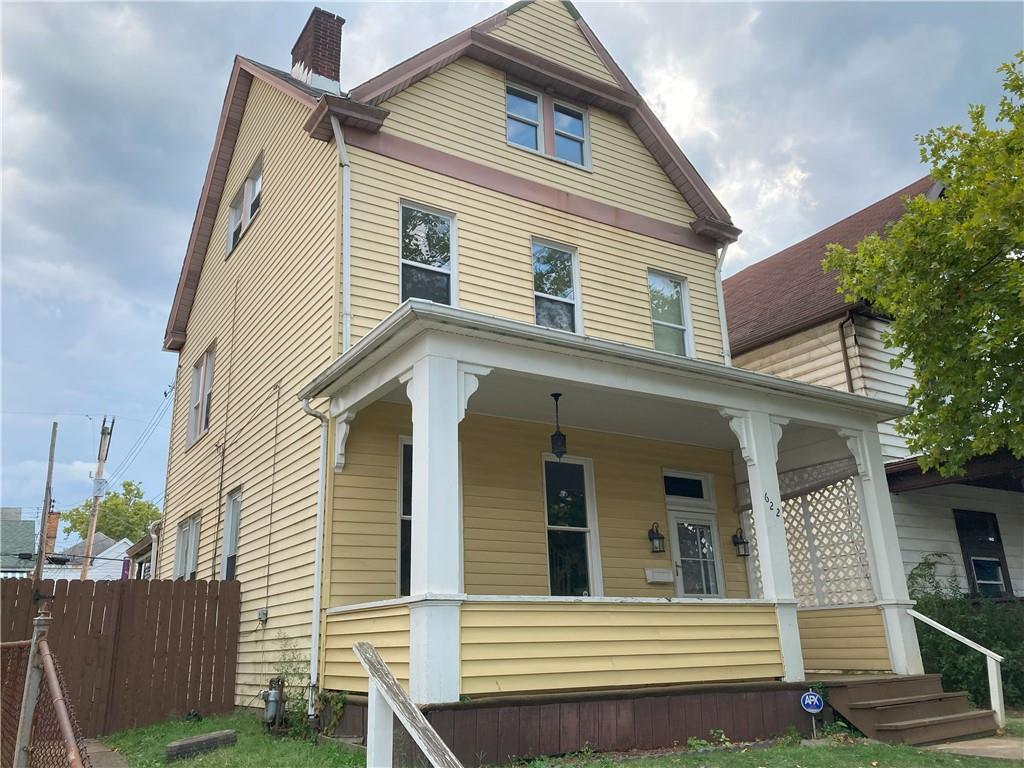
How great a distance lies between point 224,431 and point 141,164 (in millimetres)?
6539

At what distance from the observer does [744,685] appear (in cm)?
725

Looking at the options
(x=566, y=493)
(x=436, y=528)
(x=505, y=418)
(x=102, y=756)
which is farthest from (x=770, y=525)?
(x=102, y=756)

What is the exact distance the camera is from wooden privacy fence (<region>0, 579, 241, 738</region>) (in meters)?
8.77

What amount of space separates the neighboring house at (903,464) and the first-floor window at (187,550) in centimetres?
1045

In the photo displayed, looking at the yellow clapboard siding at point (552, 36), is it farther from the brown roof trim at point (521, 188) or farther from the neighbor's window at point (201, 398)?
the neighbor's window at point (201, 398)

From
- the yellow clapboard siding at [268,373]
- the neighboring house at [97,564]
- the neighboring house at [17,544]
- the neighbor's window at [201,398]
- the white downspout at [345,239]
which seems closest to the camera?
the white downspout at [345,239]

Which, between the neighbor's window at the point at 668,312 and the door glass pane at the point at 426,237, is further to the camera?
the neighbor's window at the point at 668,312

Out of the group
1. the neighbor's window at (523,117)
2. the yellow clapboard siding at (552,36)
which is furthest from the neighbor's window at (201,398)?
the yellow clapboard siding at (552,36)

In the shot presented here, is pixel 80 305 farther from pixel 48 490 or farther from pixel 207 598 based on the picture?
pixel 207 598

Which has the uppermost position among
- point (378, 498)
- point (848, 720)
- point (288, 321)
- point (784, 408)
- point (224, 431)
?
point (288, 321)

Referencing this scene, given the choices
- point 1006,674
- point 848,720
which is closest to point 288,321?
point 848,720

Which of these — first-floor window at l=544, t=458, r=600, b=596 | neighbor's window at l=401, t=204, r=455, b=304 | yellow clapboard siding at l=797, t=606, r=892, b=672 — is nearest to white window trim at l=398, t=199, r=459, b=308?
neighbor's window at l=401, t=204, r=455, b=304

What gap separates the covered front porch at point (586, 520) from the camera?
20.7ft

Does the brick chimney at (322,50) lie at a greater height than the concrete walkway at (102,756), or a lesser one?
greater
